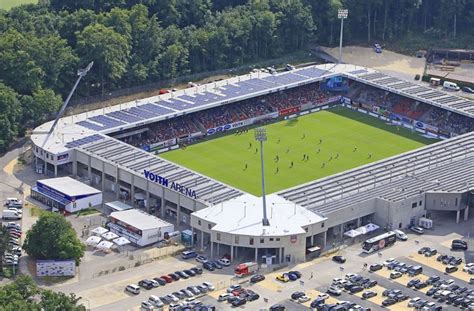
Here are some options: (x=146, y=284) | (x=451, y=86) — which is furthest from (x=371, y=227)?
(x=451, y=86)

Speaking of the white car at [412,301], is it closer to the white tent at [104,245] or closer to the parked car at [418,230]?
the parked car at [418,230]

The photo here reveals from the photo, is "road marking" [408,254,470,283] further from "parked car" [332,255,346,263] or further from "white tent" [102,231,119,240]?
"white tent" [102,231,119,240]

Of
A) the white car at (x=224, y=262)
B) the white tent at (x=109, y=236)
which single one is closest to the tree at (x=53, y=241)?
the white tent at (x=109, y=236)

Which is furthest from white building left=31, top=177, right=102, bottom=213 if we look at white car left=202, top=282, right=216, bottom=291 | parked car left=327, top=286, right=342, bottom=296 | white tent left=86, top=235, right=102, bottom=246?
parked car left=327, top=286, right=342, bottom=296

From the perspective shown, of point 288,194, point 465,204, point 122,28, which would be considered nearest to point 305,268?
point 288,194

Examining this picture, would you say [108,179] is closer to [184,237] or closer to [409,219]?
[184,237]

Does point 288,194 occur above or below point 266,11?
below

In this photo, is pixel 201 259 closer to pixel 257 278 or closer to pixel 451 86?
pixel 257 278
